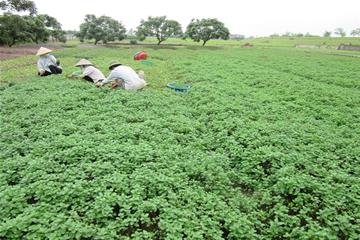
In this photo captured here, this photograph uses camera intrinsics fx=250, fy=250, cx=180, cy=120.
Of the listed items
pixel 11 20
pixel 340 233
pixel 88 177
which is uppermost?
pixel 11 20

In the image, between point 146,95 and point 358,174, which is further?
point 146,95

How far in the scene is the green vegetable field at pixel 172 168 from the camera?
11.5 feet

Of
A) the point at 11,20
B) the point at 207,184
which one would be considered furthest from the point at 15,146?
the point at 11,20

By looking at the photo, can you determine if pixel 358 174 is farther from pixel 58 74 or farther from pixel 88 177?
pixel 58 74

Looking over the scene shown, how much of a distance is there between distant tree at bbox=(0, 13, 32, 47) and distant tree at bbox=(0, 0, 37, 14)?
130 centimetres

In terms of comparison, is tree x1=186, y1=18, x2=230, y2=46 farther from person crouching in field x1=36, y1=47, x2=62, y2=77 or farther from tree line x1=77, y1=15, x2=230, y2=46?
person crouching in field x1=36, y1=47, x2=62, y2=77

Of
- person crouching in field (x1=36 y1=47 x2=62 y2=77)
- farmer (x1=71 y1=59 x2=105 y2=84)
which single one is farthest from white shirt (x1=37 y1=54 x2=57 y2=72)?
farmer (x1=71 y1=59 x2=105 y2=84)

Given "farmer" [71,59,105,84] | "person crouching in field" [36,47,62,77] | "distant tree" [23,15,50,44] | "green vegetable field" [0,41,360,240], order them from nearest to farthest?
1. "green vegetable field" [0,41,360,240]
2. "farmer" [71,59,105,84]
3. "person crouching in field" [36,47,62,77]
4. "distant tree" [23,15,50,44]

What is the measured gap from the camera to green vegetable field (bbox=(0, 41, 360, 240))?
3.51 metres

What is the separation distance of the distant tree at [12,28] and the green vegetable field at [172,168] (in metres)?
24.4

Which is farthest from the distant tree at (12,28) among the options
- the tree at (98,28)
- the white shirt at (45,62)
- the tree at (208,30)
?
the tree at (208,30)

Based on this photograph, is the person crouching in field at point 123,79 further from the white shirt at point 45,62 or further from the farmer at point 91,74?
the white shirt at point 45,62

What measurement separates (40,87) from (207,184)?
7.95 metres

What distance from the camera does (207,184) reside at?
4.50 metres
